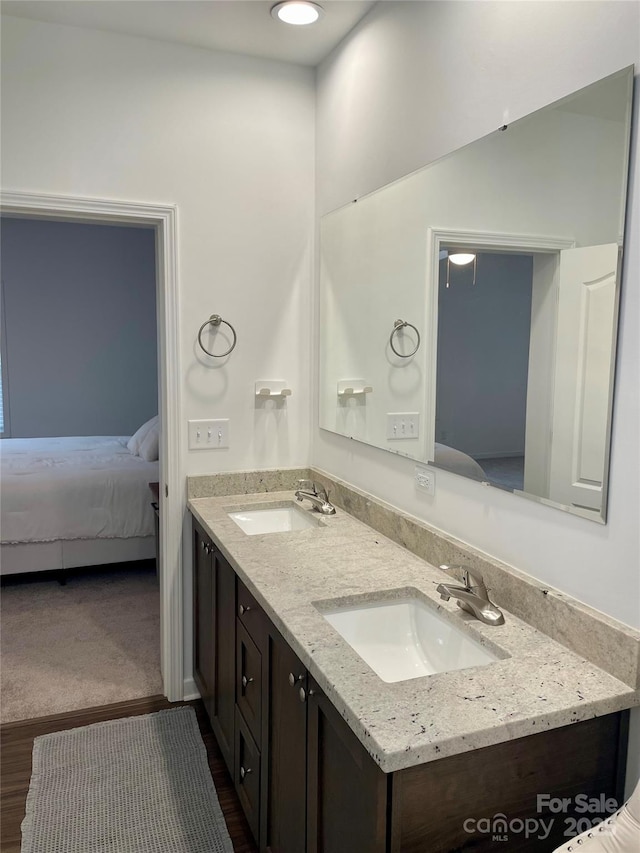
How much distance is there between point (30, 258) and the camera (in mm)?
6387

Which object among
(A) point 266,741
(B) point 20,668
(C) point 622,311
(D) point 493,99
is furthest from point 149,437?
(C) point 622,311

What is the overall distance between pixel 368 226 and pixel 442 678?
164 cm

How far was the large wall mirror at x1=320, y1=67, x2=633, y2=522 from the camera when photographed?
4.45 feet

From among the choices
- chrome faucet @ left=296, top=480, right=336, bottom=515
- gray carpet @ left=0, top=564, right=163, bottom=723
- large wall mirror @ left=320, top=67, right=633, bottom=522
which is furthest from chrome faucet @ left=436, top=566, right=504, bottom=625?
gray carpet @ left=0, top=564, right=163, bottom=723

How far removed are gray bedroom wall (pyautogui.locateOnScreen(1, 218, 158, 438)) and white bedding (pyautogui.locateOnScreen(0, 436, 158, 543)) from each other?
2.19m

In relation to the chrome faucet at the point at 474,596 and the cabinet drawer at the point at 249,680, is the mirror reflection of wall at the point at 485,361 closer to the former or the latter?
the chrome faucet at the point at 474,596

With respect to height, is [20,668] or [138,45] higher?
[138,45]

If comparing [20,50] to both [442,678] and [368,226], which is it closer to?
[368,226]

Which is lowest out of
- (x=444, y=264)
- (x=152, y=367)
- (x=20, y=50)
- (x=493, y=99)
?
(x=152, y=367)

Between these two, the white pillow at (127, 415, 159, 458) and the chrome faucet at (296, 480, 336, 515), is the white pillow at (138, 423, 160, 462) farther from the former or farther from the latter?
the chrome faucet at (296, 480, 336, 515)

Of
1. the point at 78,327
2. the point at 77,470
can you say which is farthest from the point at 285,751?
the point at 78,327

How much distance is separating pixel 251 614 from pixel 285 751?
0.40m

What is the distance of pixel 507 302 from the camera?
165 cm

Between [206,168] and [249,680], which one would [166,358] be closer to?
[206,168]
